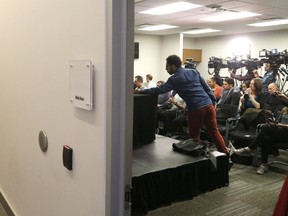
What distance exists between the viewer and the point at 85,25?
108 centimetres

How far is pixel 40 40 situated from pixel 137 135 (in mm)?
1662

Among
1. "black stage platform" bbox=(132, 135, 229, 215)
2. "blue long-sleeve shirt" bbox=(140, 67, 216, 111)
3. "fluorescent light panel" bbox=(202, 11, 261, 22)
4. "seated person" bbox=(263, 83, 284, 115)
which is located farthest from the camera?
"fluorescent light panel" bbox=(202, 11, 261, 22)

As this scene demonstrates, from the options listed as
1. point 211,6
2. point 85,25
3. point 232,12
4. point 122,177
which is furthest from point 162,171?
point 232,12

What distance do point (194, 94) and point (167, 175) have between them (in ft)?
4.58

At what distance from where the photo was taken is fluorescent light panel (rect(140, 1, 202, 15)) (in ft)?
16.6

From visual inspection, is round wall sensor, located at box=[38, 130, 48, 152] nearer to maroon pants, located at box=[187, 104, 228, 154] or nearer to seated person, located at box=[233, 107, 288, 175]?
maroon pants, located at box=[187, 104, 228, 154]

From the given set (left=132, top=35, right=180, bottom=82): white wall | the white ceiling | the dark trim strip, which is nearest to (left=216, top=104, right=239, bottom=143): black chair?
the white ceiling

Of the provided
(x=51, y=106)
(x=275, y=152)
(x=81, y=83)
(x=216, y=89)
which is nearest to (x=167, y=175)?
(x=51, y=106)

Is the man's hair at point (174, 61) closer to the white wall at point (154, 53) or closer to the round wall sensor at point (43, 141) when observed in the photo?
the round wall sensor at point (43, 141)

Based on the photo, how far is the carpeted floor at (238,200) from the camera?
2.71 m

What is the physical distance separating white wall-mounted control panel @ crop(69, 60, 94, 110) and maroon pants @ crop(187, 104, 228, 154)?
2.62 m

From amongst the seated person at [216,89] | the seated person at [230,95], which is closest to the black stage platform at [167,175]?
the seated person at [230,95]

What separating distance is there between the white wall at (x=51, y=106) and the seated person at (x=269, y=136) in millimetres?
2953

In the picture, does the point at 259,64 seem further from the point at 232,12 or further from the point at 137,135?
the point at 137,135
